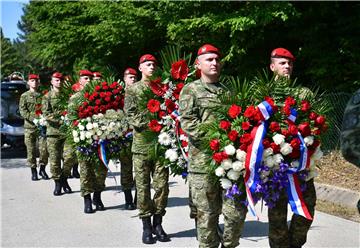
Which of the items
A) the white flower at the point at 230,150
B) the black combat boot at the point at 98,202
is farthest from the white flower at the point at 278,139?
the black combat boot at the point at 98,202

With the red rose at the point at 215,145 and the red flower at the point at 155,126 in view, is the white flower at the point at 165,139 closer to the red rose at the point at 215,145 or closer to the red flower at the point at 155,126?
the red flower at the point at 155,126

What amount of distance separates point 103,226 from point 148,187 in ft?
3.54

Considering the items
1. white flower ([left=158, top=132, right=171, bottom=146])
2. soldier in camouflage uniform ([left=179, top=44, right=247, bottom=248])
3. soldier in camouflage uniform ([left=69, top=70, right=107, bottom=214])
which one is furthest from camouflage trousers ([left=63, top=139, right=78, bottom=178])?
soldier in camouflage uniform ([left=179, top=44, right=247, bottom=248])

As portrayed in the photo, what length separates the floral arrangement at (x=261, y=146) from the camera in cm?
A: 423

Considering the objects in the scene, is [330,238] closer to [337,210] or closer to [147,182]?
[337,210]

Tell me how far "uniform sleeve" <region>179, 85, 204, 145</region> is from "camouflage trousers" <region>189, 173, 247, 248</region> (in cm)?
37

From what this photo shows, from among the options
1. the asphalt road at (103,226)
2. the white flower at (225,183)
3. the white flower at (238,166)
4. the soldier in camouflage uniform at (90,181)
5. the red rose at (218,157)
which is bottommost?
the asphalt road at (103,226)

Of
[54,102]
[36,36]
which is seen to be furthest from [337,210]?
[36,36]

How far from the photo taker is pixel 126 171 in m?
8.02

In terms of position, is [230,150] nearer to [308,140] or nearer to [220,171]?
[220,171]

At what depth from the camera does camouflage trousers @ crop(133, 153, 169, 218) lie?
6.07 metres

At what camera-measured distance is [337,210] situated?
7.24 m

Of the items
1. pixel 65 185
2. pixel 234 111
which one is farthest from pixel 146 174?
pixel 65 185

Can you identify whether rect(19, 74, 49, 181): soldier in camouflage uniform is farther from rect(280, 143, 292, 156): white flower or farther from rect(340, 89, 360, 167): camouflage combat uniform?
rect(340, 89, 360, 167): camouflage combat uniform
